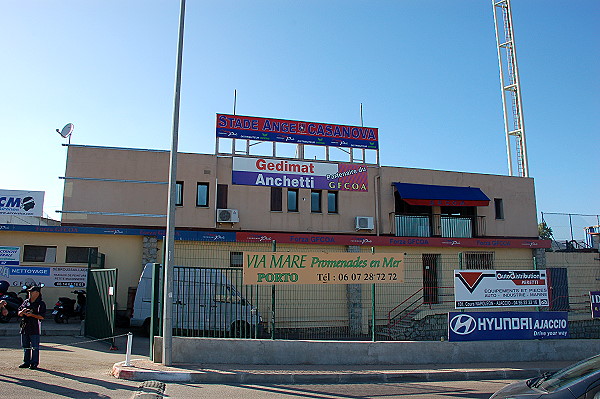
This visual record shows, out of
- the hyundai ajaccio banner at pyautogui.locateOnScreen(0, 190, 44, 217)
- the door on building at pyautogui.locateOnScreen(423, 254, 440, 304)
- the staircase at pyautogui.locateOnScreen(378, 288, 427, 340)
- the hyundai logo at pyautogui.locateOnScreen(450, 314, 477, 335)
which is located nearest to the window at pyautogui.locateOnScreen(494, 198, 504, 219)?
the staircase at pyautogui.locateOnScreen(378, 288, 427, 340)

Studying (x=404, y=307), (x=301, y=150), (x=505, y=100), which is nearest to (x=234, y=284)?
(x=404, y=307)

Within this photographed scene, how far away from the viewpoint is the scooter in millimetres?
16688

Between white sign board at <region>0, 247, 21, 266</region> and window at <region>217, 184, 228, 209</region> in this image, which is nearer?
white sign board at <region>0, 247, 21, 266</region>

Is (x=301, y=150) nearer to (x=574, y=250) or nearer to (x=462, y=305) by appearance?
(x=462, y=305)

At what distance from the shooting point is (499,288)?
41.8 feet

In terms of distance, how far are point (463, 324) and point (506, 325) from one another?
1170mm

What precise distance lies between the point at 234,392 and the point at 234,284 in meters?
3.19

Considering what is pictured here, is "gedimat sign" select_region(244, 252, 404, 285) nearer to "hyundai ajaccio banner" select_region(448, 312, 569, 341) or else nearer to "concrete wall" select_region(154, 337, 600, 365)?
"concrete wall" select_region(154, 337, 600, 365)

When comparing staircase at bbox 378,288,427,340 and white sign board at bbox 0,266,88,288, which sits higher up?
white sign board at bbox 0,266,88,288

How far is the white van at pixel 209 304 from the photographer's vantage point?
11.7 metres

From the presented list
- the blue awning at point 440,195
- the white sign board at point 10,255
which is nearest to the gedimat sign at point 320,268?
the blue awning at point 440,195

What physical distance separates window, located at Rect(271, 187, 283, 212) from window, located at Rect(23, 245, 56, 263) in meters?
9.05

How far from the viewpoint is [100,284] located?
14.2 metres

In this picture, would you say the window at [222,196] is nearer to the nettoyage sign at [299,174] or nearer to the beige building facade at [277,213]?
the beige building facade at [277,213]
